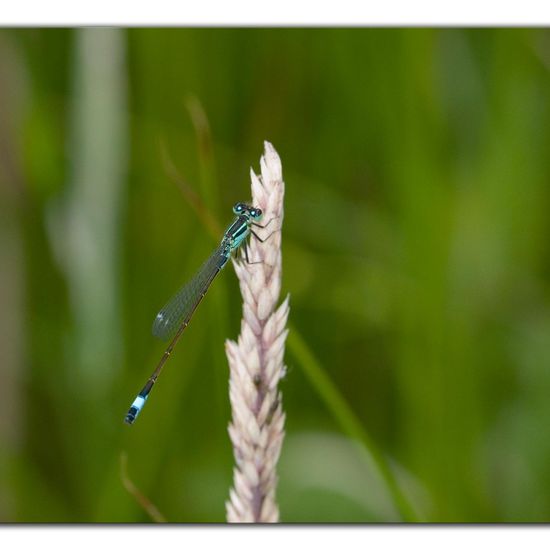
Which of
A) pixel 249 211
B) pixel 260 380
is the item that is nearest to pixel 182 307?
pixel 249 211

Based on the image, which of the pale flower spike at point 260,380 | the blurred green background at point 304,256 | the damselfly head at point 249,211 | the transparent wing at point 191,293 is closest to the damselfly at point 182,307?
the transparent wing at point 191,293

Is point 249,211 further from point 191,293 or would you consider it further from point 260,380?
point 260,380

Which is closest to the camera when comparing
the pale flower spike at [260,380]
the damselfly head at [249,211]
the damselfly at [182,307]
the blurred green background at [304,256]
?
the pale flower spike at [260,380]

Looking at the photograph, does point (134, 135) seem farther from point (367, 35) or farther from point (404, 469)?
point (404, 469)

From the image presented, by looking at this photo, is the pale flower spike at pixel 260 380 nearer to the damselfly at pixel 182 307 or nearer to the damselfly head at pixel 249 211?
the damselfly head at pixel 249 211

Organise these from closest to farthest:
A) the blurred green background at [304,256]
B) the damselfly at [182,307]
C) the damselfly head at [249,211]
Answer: the damselfly head at [249,211] → the damselfly at [182,307] → the blurred green background at [304,256]

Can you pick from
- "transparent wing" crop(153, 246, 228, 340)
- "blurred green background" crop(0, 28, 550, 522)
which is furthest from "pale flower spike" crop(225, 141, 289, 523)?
"blurred green background" crop(0, 28, 550, 522)
